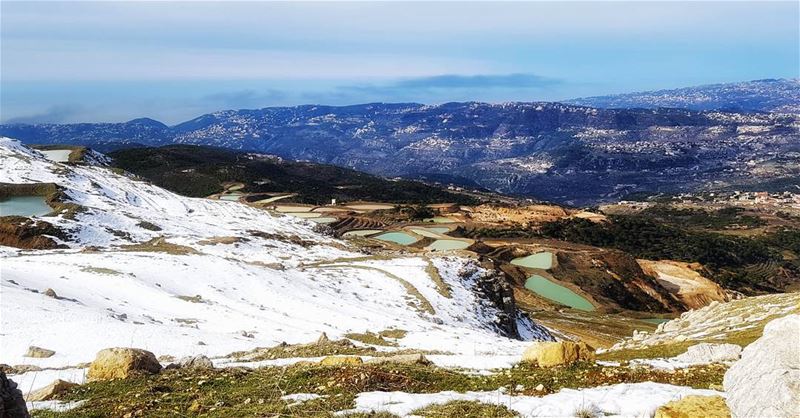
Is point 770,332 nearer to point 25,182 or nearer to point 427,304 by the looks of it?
point 427,304

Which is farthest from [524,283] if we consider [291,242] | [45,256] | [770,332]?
[770,332]

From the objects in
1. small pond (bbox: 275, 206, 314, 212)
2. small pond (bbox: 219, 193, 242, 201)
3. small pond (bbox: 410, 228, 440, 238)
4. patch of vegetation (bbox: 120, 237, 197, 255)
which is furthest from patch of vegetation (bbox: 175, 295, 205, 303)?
small pond (bbox: 219, 193, 242, 201)

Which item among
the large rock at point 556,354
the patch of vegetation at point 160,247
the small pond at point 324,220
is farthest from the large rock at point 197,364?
the small pond at point 324,220

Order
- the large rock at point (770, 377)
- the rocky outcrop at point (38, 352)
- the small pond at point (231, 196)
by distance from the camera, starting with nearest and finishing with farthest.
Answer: the large rock at point (770, 377), the rocky outcrop at point (38, 352), the small pond at point (231, 196)

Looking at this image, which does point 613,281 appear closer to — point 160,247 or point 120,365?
point 160,247

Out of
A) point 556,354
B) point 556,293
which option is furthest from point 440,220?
point 556,354

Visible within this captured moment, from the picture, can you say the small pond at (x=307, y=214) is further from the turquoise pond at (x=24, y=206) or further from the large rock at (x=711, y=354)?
the large rock at (x=711, y=354)
